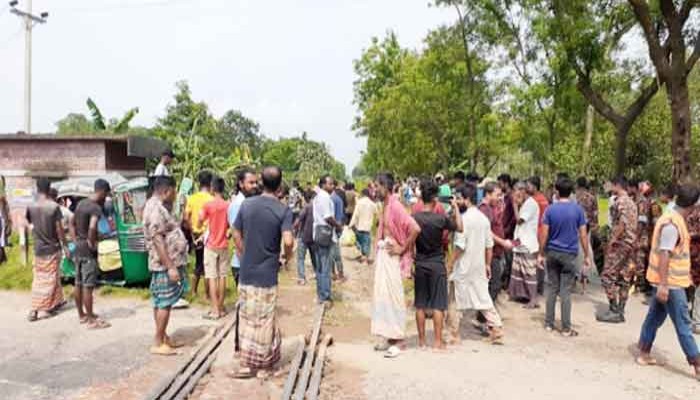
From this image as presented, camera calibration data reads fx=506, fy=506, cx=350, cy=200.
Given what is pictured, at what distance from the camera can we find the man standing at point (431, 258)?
597 cm

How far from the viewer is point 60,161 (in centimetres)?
1411

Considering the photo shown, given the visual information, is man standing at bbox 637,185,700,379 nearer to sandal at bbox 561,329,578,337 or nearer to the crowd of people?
the crowd of people

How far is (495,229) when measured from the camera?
26.2 feet

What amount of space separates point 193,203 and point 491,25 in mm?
10001

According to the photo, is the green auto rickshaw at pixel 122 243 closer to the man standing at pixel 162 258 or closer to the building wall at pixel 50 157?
the man standing at pixel 162 258

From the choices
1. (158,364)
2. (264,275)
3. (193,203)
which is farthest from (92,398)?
(193,203)

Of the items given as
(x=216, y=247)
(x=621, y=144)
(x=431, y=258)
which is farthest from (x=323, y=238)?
(x=621, y=144)

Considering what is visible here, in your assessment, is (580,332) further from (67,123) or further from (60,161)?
(67,123)

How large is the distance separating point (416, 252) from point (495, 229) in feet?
7.87

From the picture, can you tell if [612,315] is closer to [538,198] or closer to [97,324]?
[538,198]

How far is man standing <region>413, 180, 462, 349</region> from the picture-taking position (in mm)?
5969

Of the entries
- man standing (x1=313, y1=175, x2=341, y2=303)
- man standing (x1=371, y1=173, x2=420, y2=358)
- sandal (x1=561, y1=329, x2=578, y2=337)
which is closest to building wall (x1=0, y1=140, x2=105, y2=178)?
man standing (x1=313, y1=175, x2=341, y2=303)

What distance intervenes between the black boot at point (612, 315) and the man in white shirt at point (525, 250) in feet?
3.36

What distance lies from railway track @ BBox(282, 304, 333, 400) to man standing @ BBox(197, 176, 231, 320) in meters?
1.67
